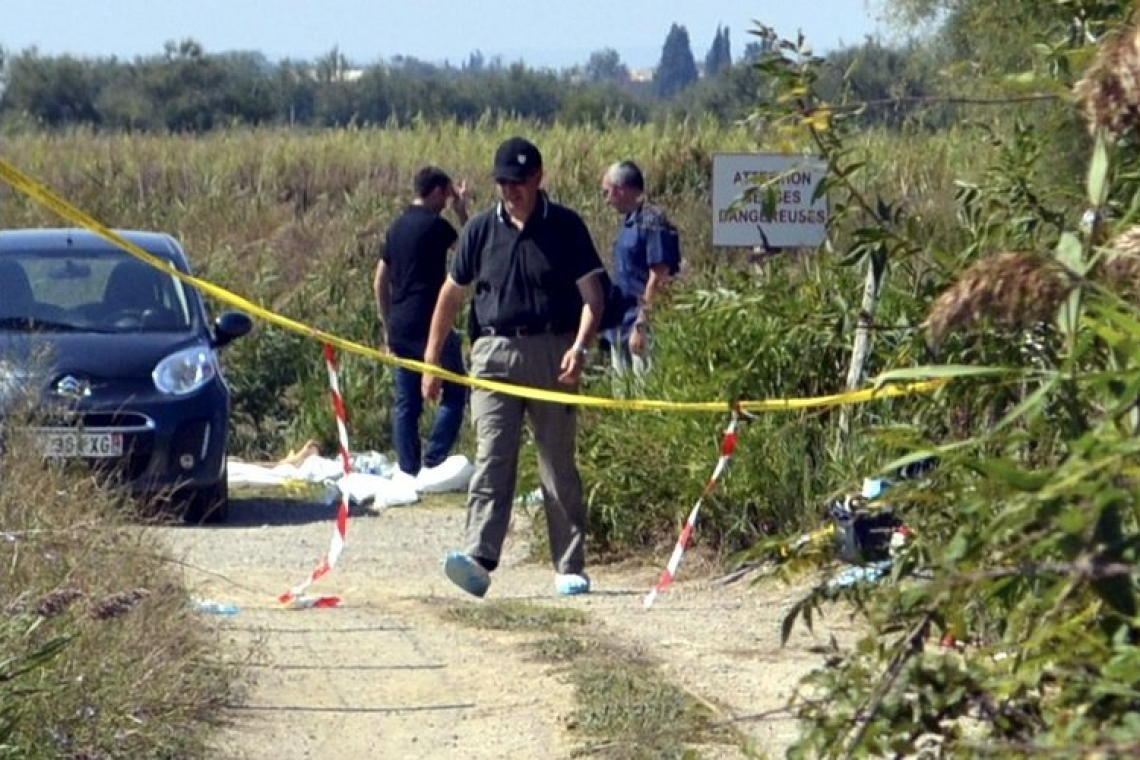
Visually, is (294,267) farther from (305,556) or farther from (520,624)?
(520,624)

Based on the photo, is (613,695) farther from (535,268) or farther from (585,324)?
(535,268)

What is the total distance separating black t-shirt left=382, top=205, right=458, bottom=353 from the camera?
13.7 metres

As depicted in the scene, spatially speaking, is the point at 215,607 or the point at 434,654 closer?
the point at 434,654

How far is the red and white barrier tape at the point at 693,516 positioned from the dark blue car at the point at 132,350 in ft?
9.36

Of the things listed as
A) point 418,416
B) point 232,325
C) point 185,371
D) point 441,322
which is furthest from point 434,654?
point 418,416

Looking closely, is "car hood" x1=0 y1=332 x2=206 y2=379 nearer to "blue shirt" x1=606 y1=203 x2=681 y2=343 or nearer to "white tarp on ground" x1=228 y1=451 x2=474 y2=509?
"white tarp on ground" x1=228 y1=451 x2=474 y2=509

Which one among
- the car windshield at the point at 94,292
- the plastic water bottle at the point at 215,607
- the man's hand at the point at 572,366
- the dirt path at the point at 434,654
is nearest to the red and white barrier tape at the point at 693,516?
the dirt path at the point at 434,654

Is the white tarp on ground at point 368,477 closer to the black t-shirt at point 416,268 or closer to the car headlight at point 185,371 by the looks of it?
the black t-shirt at point 416,268

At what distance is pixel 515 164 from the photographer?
31.3 feet

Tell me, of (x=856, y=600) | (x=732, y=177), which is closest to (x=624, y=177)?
(x=732, y=177)

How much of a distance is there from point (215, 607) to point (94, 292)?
4.93 m

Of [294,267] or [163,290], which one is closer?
[163,290]

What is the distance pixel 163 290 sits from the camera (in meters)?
13.3

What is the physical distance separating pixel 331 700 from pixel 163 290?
6.19m
